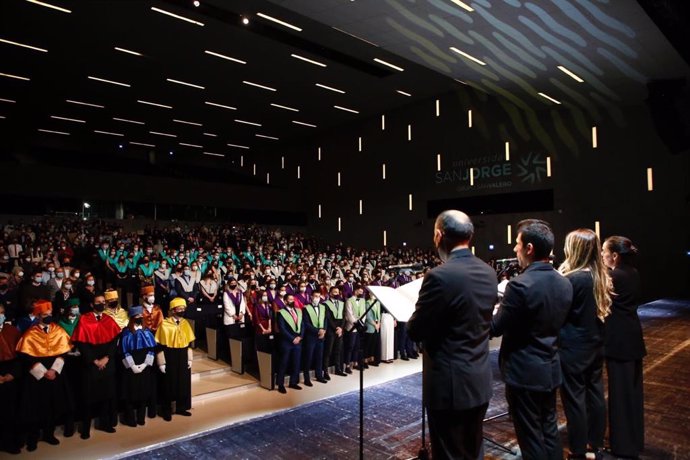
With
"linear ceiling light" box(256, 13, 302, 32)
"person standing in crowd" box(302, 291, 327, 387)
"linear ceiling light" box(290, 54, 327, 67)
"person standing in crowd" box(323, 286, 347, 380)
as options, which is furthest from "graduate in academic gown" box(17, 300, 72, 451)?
"linear ceiling light" box(290, 54, 327, 67)

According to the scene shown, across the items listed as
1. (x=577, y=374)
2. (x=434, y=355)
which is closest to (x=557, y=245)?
(x=577, y=374)

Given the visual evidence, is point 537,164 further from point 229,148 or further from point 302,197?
point 229,148

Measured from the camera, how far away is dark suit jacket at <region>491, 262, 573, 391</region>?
2.35m

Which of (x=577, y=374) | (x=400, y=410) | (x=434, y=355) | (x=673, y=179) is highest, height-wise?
(x=673, y=179)

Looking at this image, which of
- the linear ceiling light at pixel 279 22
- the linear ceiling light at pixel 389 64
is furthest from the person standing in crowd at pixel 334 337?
the linear ceiling light at pixel 389 64

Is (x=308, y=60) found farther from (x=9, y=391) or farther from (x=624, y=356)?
(x=624, y=356)

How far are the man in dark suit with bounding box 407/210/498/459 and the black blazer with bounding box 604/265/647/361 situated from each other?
4.78 ft

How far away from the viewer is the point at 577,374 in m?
2.88

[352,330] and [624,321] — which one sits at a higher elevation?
[624,321]

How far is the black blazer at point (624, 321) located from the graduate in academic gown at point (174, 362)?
4701 mm

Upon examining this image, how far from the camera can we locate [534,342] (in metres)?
2.40

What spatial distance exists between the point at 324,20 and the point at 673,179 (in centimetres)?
1060

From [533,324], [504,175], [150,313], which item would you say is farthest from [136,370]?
[504,175]

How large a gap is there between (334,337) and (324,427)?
348 centimetres
